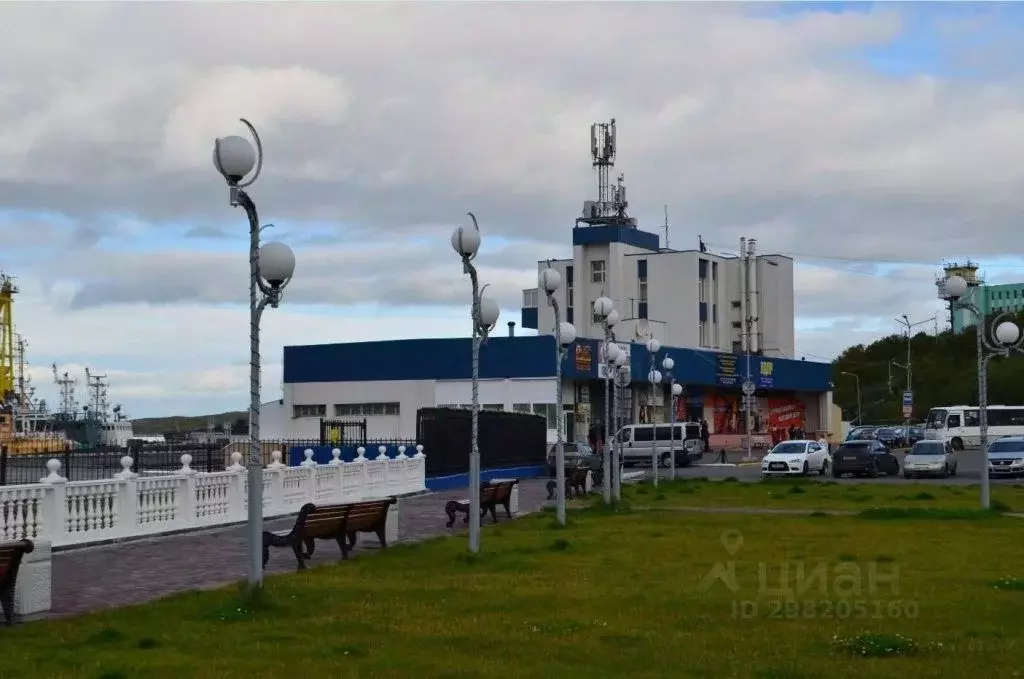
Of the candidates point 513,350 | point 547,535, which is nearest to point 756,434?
point 513,350

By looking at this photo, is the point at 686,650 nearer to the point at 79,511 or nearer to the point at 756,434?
the point at 79,511

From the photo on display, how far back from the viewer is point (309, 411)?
71938 mm

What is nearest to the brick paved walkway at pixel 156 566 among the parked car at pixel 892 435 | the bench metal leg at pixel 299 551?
the bench metal leg at pixel 299 551

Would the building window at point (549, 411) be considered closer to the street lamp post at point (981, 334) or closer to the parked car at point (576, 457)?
the parked car at point (576, 457)

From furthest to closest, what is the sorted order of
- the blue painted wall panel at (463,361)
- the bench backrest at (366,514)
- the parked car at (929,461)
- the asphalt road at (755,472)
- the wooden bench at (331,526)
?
the blue painted wall panel at (463,361), the parked car at (929,461), the asphalt road at (755,472), the bench backrest at (366,514), the wooden bench at (331,526)

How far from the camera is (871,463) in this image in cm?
4756

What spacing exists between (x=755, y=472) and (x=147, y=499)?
35.2 m

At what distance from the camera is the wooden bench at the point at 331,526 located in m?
16.6

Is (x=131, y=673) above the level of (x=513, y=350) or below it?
below

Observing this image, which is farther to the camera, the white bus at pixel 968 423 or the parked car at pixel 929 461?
the white bus at pixel 968 423

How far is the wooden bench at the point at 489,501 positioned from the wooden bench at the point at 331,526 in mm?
4364

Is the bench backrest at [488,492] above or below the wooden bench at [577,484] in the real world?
above

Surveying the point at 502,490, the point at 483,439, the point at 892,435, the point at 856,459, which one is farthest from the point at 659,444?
the point at 502,490

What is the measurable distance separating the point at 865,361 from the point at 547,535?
120 m
